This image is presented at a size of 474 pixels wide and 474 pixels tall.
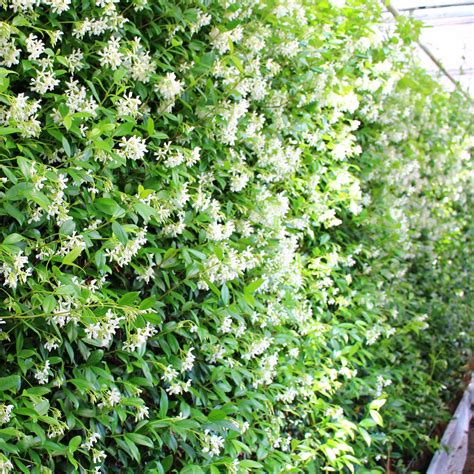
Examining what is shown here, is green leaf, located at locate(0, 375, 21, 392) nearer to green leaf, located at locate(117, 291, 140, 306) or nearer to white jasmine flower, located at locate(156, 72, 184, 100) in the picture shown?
green leaf, located at locate(117, 291, 140, 306)

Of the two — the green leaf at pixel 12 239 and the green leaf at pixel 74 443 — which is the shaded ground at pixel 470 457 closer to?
the green leaf at pixel 74 443

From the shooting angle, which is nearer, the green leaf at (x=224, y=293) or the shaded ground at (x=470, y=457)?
the green leaf at (x=224, y=293)

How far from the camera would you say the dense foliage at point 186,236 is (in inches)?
67.4

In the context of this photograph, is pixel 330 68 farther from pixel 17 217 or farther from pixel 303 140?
pixel 17 217

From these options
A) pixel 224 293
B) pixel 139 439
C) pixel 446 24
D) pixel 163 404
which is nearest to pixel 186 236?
pixel 224 293

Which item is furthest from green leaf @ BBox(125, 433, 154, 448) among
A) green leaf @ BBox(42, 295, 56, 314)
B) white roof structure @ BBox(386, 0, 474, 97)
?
white roof structure @ BBox(386, 0, 474, 97)

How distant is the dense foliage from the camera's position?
1.71 m

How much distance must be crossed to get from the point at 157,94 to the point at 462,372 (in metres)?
4.98

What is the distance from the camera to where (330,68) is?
3.27m

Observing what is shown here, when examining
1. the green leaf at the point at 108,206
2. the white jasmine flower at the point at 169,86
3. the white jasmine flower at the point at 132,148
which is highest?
the white jasmine flower at the point at 169,86

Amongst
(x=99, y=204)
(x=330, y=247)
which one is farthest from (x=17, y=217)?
(x=330, y=247)

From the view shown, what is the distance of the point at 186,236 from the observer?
2195 mm

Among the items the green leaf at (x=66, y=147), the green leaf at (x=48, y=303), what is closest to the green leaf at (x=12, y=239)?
the green leaf at (x=48, y=303)

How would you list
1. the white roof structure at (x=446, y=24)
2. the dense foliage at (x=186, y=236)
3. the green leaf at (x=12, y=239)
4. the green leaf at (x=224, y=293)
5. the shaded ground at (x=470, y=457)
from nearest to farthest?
the green leaf at (x=12, y=239), the dense foliage at (x=186, y=236), the green leaf at (x=224, y=293), the shaded ground at (x=470, y=457), the white roof structure at (x=446, y=24)
